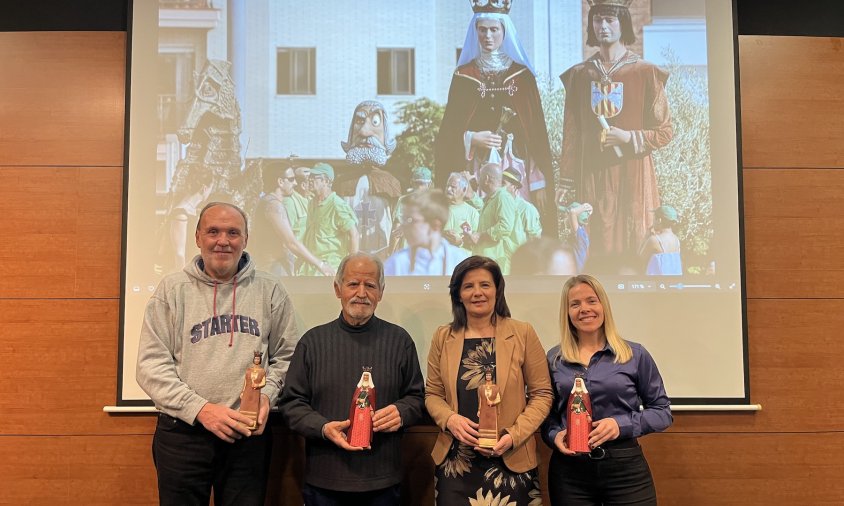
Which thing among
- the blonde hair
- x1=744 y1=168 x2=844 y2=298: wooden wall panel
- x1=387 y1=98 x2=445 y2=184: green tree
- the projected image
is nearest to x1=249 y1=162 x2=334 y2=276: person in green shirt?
the projected image

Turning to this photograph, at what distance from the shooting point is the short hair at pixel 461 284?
229cm

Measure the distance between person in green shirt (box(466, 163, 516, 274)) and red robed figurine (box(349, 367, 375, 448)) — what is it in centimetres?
101

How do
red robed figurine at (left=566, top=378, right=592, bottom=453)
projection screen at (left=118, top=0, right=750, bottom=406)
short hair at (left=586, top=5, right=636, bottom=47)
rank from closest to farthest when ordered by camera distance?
1. red robed figurine at (left=566, top=378, right=592, bottom=453)
2. projection screen at (left=118, top=0, right=750, bottom=406)
3. short hair at (left=586, top=5, right=636, bottom=47)

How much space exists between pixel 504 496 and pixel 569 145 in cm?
169

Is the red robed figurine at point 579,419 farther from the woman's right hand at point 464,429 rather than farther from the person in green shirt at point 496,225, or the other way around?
the person in green shirt at point 496,225

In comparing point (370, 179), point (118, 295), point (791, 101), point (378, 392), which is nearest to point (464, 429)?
point (378, 392)

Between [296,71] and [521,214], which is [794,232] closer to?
[521,214]

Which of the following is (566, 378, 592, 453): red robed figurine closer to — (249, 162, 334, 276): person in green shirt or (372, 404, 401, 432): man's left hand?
(372, 404, 401, 432): man's left hand

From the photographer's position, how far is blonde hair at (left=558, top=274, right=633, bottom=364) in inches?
86.6

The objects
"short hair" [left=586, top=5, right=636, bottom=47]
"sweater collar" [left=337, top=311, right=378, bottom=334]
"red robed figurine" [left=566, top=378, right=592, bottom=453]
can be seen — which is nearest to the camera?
"red robed figurine" [left=566, top=378, right=592, bottom=453]

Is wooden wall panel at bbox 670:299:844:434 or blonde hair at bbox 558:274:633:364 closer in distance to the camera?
blonde hair at bbox 558:274:633:364

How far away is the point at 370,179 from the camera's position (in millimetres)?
2859

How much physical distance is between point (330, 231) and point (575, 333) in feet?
4.16

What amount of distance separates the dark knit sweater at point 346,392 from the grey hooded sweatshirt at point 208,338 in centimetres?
15
